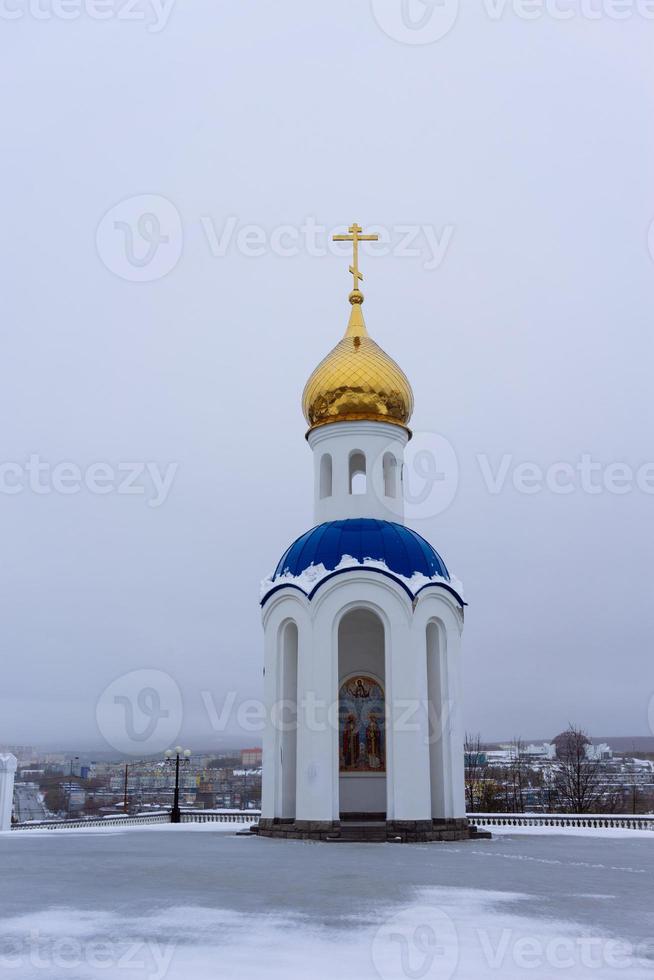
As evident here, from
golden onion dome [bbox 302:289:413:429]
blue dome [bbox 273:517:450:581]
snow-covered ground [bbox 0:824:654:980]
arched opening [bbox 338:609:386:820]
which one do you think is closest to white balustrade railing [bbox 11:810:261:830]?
arched opening [bbox 338:609:386:820]

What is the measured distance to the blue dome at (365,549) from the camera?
1645 cm

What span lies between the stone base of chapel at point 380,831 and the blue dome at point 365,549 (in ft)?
15.1

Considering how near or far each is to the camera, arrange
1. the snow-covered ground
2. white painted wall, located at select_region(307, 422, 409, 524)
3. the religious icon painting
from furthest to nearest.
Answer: white painted wall, located at select_region(307, 422, 409, 524)
the religious icon painting
the snow-covered ground

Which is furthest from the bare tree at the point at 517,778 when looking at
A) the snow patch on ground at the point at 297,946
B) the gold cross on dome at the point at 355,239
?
the snow patch on ground at the point at 297,946

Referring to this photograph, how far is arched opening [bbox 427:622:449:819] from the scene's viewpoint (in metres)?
16.2

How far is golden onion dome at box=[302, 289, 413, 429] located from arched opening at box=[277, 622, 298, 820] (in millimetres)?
Answer: 4912

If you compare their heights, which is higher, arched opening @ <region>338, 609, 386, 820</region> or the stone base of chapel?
arched opening @ <region>338, 609, 386, 820</region>

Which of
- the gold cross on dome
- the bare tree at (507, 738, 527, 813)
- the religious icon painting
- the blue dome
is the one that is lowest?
the bare tree at (507, 738, 527, 813)

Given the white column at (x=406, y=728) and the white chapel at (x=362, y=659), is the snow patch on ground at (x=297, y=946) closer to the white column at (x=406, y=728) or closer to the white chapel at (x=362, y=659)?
the white column at (x=406, y=728)

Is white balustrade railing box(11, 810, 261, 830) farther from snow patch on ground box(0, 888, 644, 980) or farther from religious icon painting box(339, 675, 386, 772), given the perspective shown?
snow patch on ground box(0, 888, 644, 980)

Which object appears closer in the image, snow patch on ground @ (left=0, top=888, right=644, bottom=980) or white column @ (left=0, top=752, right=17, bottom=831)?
snow patch on ground @ (left=0, top=888, right=644, bottom=980)

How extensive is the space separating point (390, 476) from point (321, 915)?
1304cm

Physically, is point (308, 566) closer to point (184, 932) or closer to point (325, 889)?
point (325, 889)

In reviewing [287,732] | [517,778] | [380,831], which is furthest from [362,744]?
[517,778]
